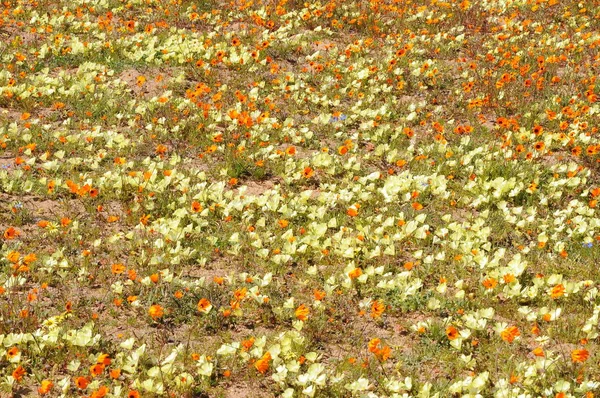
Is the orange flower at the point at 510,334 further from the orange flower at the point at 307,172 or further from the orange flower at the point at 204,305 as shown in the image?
the orange flower at the point at 307,172

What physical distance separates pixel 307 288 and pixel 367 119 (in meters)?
3.89

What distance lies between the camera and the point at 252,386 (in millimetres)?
4586

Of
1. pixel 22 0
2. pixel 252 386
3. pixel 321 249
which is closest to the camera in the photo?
pixel 252 386

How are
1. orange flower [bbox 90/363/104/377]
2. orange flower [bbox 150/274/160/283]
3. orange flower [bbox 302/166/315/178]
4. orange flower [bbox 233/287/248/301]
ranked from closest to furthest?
orange flower [bbox 90/363/104/377]
orange flower [bbox 233/287/248/301]
orange flower [bbox 150/274/160/283]
orange flower [bbox 302/166/315/178]

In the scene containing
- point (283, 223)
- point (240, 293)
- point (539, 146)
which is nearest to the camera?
point (240, 293)

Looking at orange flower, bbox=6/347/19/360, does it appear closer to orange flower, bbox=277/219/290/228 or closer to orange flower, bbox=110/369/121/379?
orange flower, bbox=110/369/121/379

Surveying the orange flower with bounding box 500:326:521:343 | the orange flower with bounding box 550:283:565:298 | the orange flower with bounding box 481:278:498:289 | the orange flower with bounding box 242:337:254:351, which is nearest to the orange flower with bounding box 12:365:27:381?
the orange flower with bounding box 242:337:254:351

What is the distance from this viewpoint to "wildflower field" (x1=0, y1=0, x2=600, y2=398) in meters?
4.72

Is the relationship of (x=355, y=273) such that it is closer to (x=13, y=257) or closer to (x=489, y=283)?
(x=489, y=283)

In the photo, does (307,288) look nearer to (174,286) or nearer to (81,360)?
(174,286)

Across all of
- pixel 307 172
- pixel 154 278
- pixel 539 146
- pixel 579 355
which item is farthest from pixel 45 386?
pixel 539 146

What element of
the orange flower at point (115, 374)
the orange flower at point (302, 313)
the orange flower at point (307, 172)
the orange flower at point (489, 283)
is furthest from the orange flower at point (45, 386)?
the orange flower at point (307, 172)

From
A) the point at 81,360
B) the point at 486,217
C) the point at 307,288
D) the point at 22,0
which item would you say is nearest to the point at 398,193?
the point at 486,217

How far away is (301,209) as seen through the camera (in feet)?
22.0
